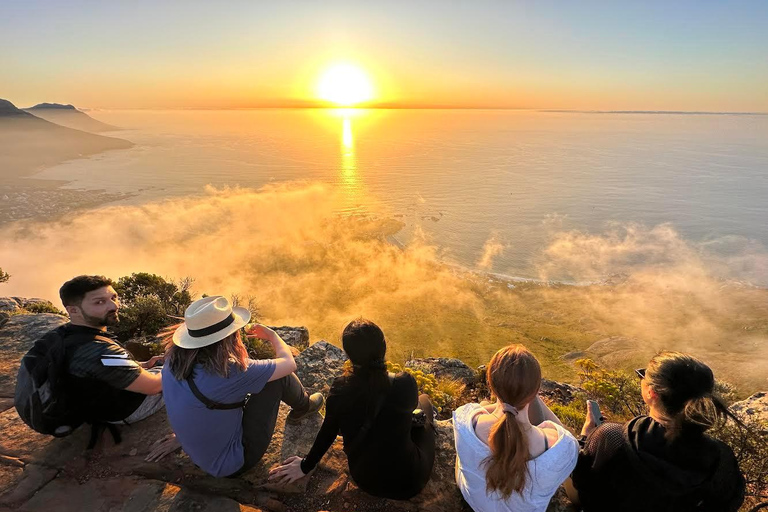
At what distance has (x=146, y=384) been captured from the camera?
434 centimetres

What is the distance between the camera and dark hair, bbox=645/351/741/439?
2.94 metres

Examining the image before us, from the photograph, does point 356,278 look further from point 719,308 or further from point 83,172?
point 83,172

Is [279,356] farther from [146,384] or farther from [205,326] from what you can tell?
[146,384]

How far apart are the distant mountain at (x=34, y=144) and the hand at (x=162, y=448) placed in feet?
435

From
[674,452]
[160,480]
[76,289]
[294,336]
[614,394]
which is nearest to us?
[674,452]

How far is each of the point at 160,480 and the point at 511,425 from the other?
3926mm

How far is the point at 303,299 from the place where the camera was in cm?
3566

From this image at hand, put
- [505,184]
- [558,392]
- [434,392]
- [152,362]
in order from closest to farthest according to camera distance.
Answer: [152,362], [434,392], [558,392], [505,184]

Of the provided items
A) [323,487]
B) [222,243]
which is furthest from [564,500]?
[222,243]

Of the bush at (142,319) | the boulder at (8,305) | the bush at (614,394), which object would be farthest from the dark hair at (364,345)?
the boulder at (8,305)

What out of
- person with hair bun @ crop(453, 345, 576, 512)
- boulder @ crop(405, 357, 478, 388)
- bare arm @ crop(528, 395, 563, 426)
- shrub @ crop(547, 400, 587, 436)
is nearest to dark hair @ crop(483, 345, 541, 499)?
person with hair bun @ crop(453, 345, 576, 512)

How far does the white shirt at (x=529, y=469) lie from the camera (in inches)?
124

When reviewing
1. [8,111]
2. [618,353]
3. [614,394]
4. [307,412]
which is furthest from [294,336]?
[8,111]

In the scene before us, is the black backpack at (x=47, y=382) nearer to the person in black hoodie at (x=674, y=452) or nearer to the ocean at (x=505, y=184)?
the person in black hoodie at (x=674, y=452)
